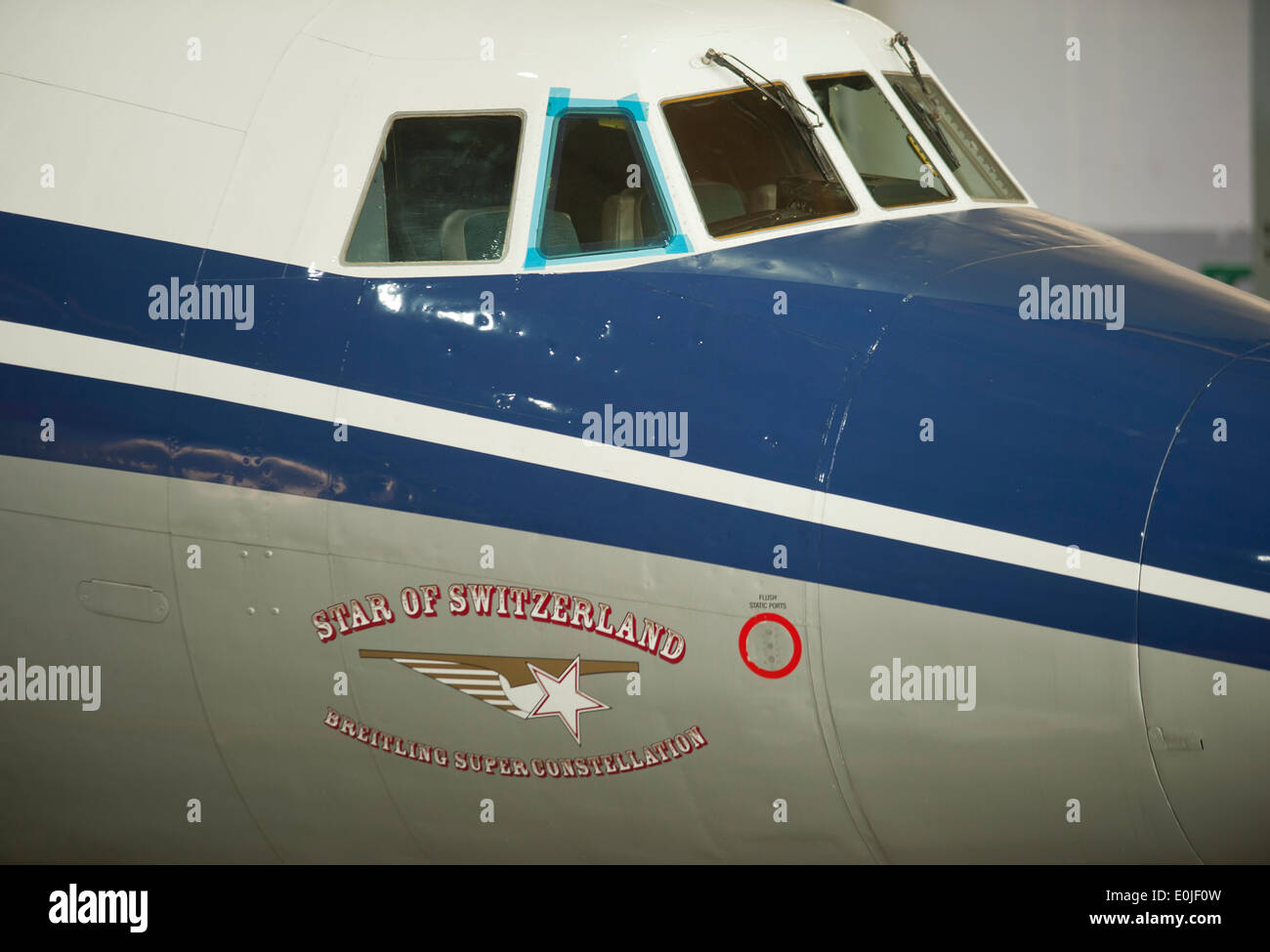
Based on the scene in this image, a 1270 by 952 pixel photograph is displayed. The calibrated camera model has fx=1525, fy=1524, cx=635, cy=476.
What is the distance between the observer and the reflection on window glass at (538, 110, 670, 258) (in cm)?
520

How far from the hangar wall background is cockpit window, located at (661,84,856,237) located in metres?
10.3

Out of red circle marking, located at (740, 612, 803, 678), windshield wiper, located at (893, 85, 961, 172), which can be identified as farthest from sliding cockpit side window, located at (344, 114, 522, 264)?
windshield wiper, located at (893, 85, 961, 172)

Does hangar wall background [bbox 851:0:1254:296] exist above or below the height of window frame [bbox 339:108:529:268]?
above

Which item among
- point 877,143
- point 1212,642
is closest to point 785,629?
point 1212,642

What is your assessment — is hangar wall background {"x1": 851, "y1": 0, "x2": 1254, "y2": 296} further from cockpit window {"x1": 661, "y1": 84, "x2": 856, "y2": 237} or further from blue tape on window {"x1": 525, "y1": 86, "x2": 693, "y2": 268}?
blue tape on window {"x1": 525, "y1": 86, "x2": 693, "y2": 268}

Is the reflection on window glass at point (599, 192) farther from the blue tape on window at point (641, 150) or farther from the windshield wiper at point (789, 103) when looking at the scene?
the windshield wiper at point (789, 103)

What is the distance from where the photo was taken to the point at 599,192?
17.3ft

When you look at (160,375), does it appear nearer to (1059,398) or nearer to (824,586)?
(824,586)

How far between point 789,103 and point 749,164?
336 mm

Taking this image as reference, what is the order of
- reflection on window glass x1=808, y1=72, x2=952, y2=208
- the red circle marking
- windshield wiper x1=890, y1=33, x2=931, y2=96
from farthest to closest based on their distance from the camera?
windshield wiper x1=890, y1=33, x2=931, y2=96
reflection on window glass x1=808, y1=72, x2=952, y2=208
the red circle marking

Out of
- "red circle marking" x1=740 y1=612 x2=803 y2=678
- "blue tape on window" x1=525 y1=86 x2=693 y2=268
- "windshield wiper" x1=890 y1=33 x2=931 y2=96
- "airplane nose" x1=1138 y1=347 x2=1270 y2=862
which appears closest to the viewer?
"airplane nose" x1=1138 y1=347 x2=1270 y2=862

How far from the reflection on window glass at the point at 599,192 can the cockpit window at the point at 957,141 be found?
1.38 meters
